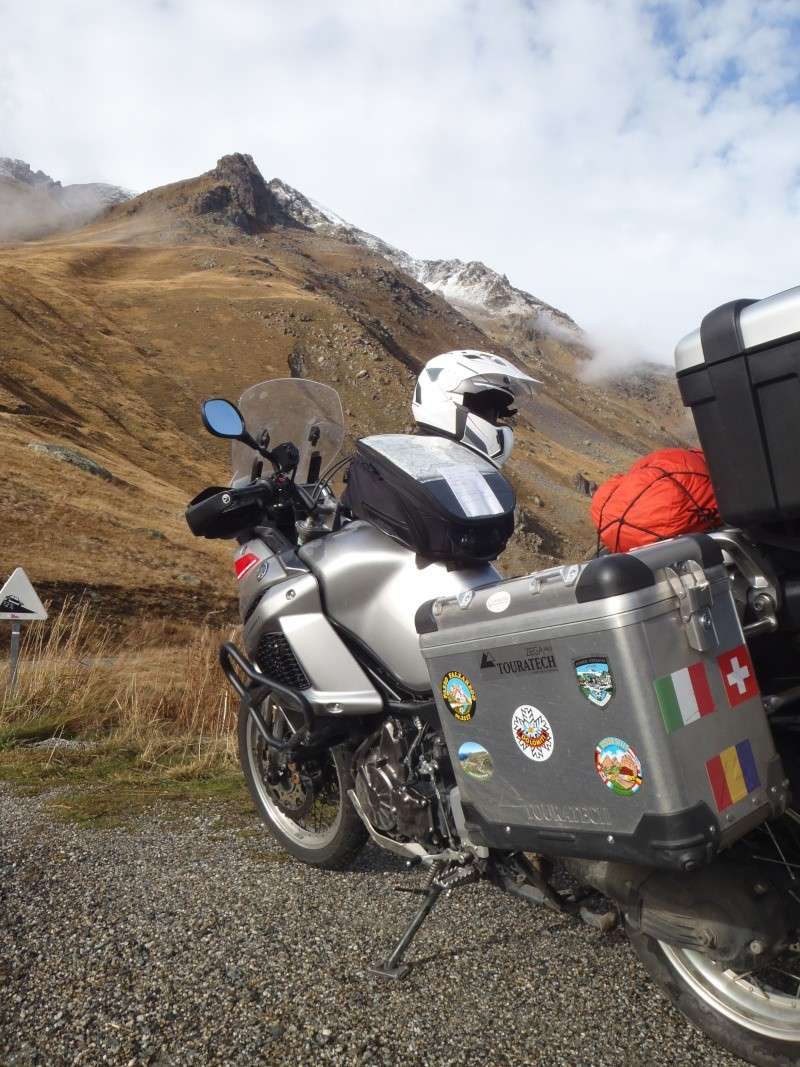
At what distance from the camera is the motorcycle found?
6.33 ft

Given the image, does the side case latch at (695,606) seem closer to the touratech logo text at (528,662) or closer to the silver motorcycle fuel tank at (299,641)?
the touratech logo text at (528,662)

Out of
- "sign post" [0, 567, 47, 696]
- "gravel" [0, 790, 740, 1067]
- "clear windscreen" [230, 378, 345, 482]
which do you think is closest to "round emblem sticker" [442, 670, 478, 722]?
"gravel" [0, 790, 740, 1067]

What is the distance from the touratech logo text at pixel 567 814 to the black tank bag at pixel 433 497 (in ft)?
2.84

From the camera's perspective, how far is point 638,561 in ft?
6.44

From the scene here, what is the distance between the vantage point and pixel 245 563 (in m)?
3.67

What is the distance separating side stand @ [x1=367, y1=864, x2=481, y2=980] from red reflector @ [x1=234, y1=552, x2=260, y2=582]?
1462 millimetres

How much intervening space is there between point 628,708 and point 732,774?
11.8 inches

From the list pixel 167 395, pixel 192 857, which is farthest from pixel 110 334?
pixel 192 857

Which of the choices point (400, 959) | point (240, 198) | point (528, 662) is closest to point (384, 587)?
point (528, 662)

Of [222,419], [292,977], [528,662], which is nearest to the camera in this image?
[528,662]

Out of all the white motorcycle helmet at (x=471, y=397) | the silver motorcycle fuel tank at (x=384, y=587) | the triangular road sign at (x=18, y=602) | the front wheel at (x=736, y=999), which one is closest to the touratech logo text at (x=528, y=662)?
the silver motorcycle fuel tank at (x=384, y=587)

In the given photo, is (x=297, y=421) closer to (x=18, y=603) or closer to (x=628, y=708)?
(x=628, y=708)

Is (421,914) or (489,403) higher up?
(489,403)

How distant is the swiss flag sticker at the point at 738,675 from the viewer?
2.01 metres
